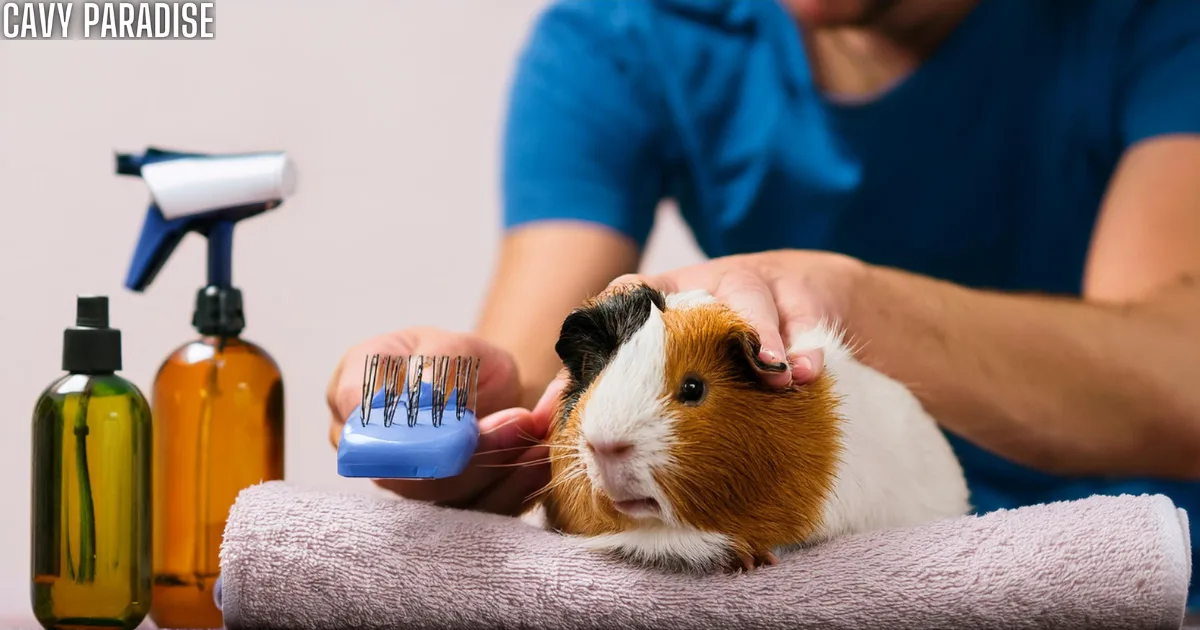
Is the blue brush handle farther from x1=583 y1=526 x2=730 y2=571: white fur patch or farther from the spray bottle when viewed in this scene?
the spray bottle

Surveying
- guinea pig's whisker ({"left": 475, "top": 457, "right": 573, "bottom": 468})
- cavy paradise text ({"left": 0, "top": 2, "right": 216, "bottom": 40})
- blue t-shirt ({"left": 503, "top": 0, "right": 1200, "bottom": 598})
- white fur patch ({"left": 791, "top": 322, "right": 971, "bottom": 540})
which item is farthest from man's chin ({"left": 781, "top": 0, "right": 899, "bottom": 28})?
cavy paradise text ({"left": 0, "top": 2, "right": 216, "bottom": 40})

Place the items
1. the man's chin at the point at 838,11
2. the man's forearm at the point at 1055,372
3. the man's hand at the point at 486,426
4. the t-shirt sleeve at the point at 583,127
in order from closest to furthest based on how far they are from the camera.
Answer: the man's hand at the point at 486,426 < the man's forearm at the point at 1055,372 < the man's chin at the point at 838,11 < the t-shirt sleeve at the point at 583,127

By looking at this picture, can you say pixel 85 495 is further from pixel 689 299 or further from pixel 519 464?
pixel 689 299

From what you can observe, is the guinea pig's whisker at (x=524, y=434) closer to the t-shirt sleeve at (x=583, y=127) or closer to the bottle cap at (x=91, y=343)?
the bottle cap at (x=91, y=343)

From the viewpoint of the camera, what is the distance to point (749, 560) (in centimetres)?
44

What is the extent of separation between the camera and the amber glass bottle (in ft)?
1.96

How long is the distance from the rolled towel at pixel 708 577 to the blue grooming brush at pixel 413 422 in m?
0.05

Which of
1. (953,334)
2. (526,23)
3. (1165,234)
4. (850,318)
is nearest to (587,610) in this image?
(850,318)

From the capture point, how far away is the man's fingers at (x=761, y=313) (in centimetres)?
42

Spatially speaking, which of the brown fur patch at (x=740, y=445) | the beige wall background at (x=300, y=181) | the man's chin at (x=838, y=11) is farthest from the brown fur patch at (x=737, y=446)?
the beige wall background at (x=300, y=181)

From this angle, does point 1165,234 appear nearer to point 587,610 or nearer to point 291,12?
point 587,610

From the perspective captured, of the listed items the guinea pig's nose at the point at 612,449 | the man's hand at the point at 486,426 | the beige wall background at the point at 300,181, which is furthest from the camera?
the beige wall background at the point at 300,181

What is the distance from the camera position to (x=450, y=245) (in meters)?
1.20

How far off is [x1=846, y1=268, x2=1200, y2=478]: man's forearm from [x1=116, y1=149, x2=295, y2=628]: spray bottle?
396 millimetres
